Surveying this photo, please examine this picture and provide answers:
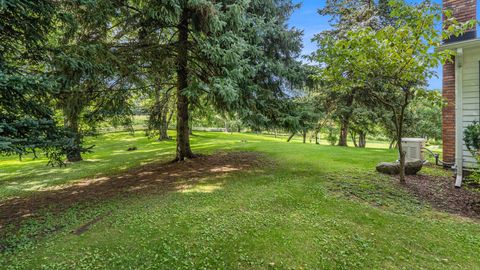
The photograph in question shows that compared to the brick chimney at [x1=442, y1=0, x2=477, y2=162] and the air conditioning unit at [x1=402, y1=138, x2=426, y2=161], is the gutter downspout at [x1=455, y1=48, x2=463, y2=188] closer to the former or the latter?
the brick chimney at [x1=442, y1=0, x2=477, y2=162]

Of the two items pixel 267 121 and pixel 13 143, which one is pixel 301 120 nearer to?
pixel 267 121

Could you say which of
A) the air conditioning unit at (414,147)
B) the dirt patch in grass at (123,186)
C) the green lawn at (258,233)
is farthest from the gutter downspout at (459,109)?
the dirt patch in grass at (123,186)

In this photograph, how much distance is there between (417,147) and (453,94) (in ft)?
6.93

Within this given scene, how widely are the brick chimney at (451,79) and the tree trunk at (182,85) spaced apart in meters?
7.18

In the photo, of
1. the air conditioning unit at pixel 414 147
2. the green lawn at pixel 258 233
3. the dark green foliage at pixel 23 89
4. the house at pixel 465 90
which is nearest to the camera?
the green lawn at pixel 258 233

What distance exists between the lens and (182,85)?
26.0ft

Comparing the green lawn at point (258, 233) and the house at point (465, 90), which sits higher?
the house at point (465, 90)

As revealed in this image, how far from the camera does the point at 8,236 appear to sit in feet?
12.1

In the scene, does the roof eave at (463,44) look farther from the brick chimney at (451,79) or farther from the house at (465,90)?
the brick chimney at (451,79)

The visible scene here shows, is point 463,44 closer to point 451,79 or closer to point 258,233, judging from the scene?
point 451,79

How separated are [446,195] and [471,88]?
2.76 m

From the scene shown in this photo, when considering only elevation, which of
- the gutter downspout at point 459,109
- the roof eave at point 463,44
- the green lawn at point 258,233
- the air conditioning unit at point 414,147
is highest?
the roof eave at point 463,44

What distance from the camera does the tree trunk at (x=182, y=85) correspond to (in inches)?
284

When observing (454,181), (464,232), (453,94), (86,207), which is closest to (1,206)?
(86,207)
